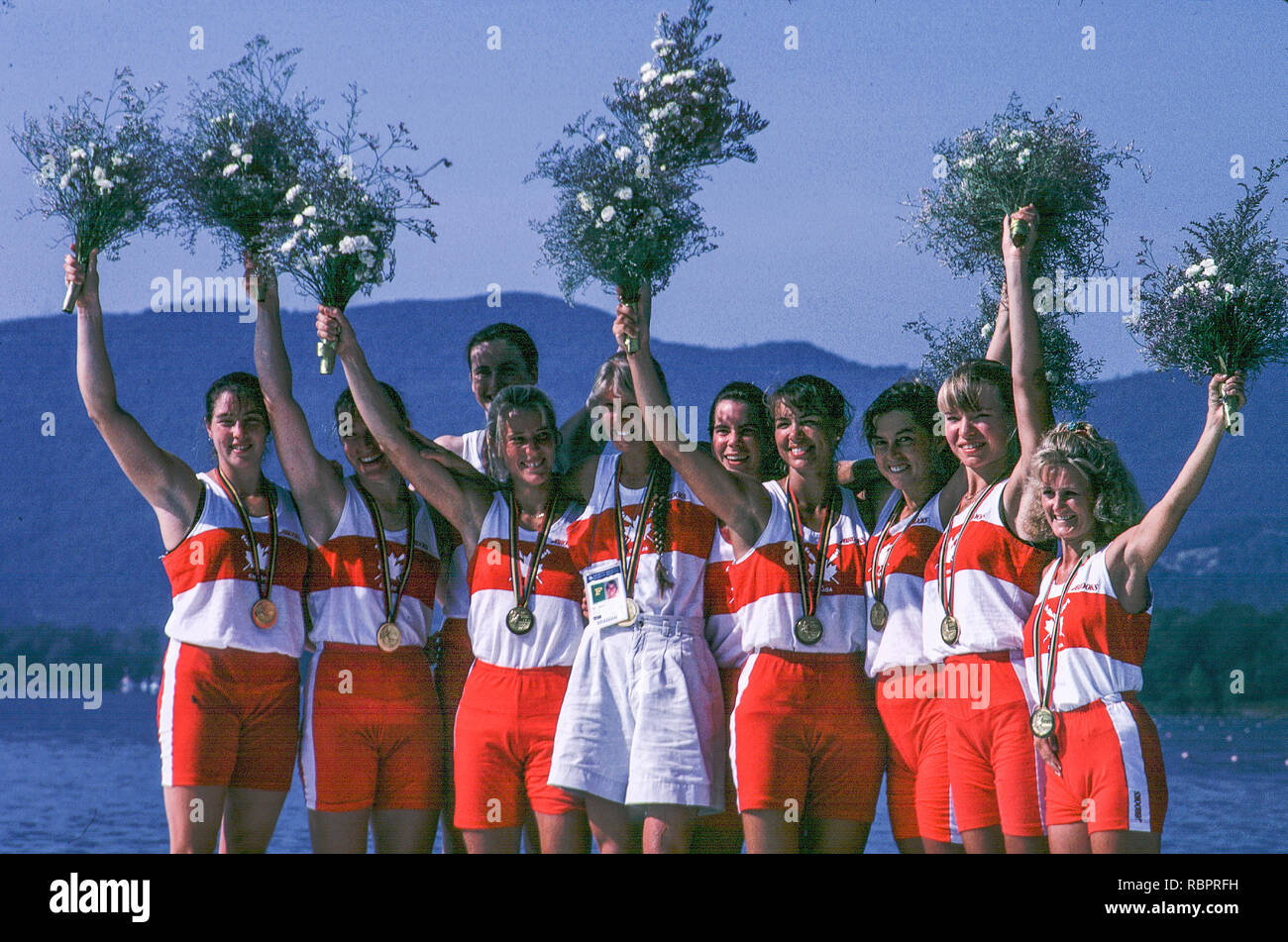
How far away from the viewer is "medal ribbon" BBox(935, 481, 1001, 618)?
342cm

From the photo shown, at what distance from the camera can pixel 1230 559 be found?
5430 millimetres

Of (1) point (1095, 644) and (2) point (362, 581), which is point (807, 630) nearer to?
(1) point (1095, 644)

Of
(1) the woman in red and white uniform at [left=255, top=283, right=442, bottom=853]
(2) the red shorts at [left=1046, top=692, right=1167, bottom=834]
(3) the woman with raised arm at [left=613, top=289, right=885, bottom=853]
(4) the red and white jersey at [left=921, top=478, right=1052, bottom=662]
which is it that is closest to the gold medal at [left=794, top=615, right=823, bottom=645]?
(3) the woman with raised arm at [left=613, top=289, right=885, bottom=853]

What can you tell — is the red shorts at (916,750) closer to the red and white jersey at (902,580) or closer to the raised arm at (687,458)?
the red and white jersey at (902,580)

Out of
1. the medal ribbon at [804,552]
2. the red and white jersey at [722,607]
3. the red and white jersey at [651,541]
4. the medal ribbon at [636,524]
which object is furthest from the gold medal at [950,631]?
the medal ribbon at [636,524]

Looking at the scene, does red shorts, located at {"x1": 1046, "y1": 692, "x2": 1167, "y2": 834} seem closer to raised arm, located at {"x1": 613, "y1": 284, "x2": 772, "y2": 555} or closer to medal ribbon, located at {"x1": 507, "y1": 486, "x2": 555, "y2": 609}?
raised arm, located at {"x1": 613, "y1": 284, "x2": 772, "y2": 555}

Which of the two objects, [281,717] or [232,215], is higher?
[232,215]

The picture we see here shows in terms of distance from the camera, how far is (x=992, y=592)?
133 inches

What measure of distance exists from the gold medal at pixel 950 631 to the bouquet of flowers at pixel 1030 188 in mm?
1107

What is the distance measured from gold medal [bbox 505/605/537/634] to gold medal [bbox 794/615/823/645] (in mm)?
753

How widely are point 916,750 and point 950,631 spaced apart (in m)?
0.37
